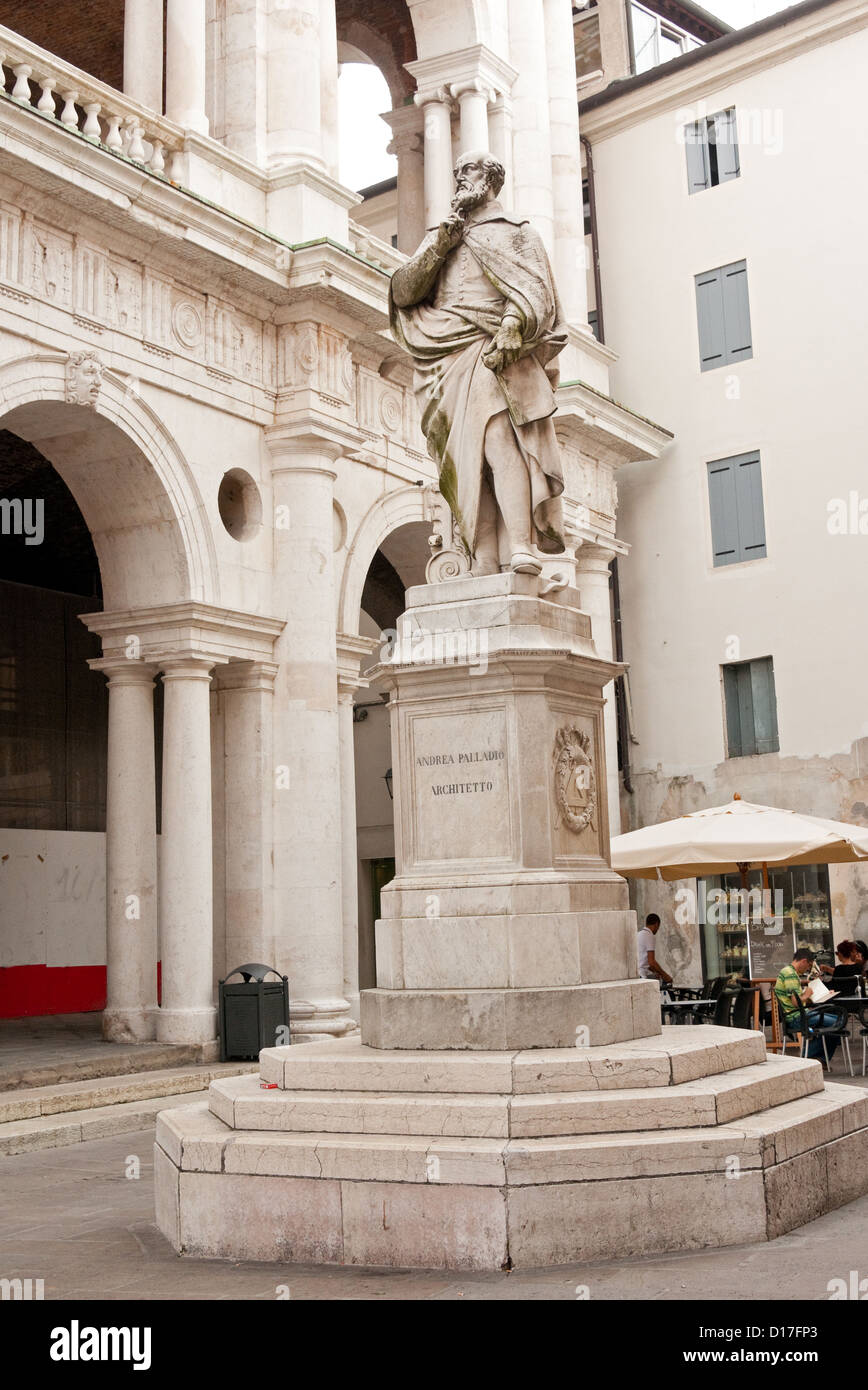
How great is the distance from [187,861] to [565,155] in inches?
530

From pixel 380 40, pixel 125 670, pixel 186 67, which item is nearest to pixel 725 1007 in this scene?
pixel 125 670

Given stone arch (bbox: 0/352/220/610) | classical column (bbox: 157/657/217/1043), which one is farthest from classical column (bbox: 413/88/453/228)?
classical column (bbox: 157/657/217/1043)

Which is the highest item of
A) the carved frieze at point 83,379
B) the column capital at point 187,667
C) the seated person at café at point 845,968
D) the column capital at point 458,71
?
the column capital at point 458,71

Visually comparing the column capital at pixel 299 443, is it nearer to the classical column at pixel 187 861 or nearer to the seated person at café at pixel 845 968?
the classical column at pixel 187 861

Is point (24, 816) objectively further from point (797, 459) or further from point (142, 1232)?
point (142, 1232)

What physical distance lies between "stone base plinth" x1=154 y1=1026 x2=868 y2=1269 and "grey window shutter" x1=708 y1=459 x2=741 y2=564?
1746 cm

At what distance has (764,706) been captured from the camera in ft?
77.4

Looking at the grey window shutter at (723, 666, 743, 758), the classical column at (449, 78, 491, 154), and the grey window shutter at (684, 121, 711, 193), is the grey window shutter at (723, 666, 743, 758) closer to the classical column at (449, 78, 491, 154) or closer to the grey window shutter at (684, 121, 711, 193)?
the grey window shutter at (684, 121, 711, 193)

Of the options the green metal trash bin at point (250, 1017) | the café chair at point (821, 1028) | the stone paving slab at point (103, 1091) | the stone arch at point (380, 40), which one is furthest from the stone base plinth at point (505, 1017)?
the stone arch at point (380, 40)

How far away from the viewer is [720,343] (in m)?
24.8

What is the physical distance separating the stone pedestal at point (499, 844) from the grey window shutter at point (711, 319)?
687 inches

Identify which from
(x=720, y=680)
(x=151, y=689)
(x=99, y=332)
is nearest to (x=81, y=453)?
(x=99, y=332)

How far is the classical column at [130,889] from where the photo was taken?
15.4m

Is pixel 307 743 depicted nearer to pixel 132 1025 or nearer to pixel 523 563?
pixel 132 1025
